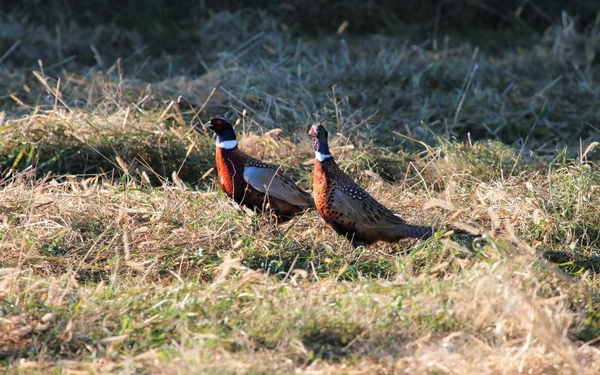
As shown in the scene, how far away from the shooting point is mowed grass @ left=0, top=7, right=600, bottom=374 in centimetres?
360

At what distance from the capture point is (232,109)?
7.04m

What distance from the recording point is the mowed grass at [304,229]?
3.60 metres

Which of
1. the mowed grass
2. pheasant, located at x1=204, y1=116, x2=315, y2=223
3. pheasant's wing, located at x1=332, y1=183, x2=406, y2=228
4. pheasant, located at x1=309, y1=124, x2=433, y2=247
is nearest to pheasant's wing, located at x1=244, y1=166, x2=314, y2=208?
pheasant, located at x1=204, y1=116, x2=315, y2=223

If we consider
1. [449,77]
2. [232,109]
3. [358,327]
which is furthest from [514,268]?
[449,77]

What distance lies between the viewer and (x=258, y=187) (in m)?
5.22

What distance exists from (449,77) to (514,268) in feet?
13.7

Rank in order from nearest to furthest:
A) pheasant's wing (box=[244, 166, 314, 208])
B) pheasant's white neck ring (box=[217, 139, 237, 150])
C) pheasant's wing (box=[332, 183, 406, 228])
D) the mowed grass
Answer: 1. the mowed grass
2. pheasant's wing (box=[332, 183, 406, 228])
3. pheasant's wing (box=[244, 166, 314, 208])
4. pheasant's white neck ring (box=[217, 139, 237, 150])

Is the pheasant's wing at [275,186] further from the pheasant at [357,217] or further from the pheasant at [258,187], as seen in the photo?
the pheasant at [357,217]

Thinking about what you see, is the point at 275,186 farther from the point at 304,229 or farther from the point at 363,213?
the point at 363,213

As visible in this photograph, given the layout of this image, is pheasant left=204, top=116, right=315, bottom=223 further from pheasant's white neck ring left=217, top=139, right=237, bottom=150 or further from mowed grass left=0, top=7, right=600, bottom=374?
mowed grass left=0, top=7, right=600, bottom=374

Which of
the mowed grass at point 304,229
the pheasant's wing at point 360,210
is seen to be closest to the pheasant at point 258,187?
the mowed grass at point 304,229

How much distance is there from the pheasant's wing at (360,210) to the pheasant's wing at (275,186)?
1.34 feet

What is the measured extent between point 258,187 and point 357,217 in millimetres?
681

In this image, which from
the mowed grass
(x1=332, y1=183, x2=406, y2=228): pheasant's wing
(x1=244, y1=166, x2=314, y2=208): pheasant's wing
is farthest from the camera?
(x1=244, y1=166, x2=314, y2=208): pheasant's wing
